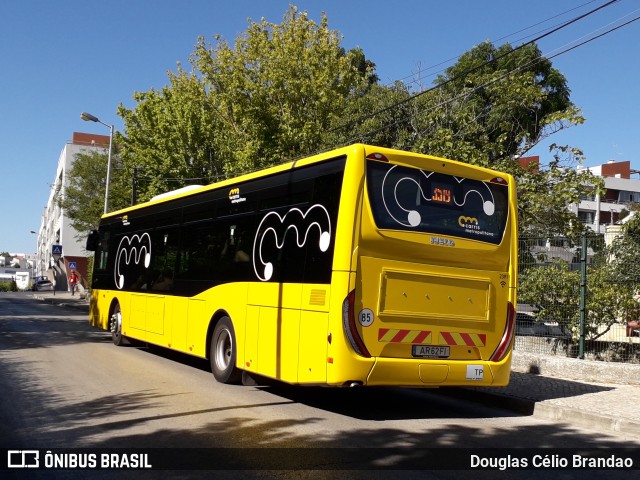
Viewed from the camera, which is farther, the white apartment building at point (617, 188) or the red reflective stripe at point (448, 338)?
the white apartment building at point (617, 188)

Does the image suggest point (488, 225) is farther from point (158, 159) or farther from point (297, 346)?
point (158, 159)

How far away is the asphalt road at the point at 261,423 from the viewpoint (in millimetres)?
5828

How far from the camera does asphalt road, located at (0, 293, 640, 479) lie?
5828 mm

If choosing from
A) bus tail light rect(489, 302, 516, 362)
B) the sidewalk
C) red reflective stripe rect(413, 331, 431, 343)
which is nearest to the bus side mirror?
the sidewalk

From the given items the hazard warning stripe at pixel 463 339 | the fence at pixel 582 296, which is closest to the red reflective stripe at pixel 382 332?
the hazard warning stripe at pixel 463 339

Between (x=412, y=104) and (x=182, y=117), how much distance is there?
11754 mm

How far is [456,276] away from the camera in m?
8.24

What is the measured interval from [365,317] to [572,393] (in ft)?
13.7

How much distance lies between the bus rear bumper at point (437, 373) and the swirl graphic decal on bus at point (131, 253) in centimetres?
752

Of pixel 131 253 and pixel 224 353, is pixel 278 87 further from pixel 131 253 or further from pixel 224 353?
pixel 224 353

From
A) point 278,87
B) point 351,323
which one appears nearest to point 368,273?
point 351,323

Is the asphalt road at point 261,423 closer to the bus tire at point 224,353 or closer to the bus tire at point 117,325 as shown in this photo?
the bus tire at point 224,353

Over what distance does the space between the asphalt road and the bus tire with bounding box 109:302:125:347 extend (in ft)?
12.5

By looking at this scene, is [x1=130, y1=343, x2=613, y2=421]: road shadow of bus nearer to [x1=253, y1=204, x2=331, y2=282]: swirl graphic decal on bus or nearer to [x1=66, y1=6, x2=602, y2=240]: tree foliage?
[x1=253, y1=204, x2=331, y2=282]: swirl graphic decal on bus
